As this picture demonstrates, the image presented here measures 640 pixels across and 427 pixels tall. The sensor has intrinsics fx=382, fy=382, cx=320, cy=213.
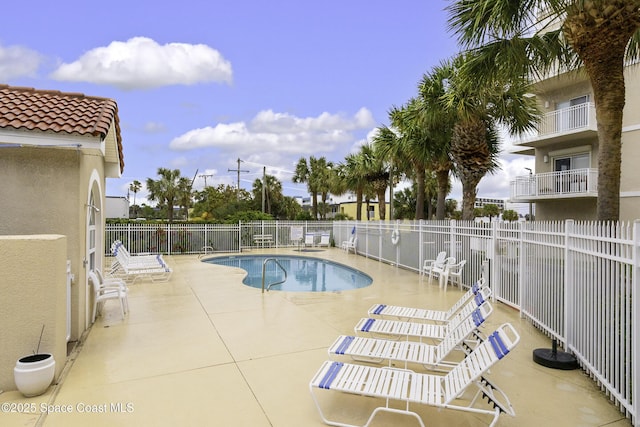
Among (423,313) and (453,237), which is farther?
(453,237)

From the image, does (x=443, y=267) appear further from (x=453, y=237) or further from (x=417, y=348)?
(x=417, y=348)

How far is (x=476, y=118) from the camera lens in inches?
500

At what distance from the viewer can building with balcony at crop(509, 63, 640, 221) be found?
651 inches

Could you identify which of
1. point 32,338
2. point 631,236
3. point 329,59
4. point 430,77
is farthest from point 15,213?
point 329,59

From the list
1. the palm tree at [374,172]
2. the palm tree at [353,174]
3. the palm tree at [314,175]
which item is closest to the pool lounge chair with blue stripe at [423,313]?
the palm tree at [374,172]

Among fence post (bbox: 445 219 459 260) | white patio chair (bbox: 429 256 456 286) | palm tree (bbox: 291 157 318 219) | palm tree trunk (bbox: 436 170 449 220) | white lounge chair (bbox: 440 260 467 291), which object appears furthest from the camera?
palm tree (bbox: 291 157 318 219)

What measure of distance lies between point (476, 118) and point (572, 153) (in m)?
9.95

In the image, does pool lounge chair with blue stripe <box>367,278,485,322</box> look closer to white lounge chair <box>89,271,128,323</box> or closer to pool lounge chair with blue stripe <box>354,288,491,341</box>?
pool lounge chair with blue stripe <box>354,288,491,341</box>

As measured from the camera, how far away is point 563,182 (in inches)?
732

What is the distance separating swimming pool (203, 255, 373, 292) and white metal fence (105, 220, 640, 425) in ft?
7.89

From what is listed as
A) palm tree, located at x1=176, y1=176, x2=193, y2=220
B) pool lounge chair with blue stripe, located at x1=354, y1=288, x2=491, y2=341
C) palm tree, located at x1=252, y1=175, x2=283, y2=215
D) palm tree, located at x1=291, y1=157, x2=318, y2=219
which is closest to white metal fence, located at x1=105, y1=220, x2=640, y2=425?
pool lounge chair with blue stripe, located at x1=354, y1=288, x2=491, y2=341

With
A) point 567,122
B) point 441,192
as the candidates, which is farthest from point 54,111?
point 567,122

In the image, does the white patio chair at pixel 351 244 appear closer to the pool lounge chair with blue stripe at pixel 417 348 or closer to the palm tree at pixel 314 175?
the palm tree at pixel 314 175

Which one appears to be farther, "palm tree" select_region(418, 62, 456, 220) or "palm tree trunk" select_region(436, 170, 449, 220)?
"palm tree trunk" select_region(436, 170, 449, 220)
